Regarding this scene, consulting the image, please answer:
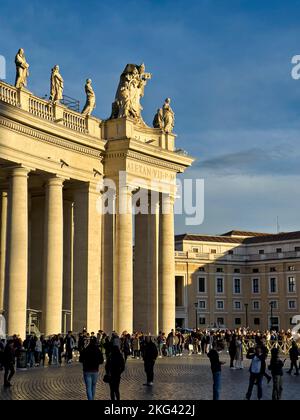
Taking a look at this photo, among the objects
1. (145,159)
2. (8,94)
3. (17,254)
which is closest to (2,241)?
(17,254)

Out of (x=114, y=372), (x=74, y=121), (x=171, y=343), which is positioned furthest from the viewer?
(x=171, y=343)

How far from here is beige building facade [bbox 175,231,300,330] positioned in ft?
387

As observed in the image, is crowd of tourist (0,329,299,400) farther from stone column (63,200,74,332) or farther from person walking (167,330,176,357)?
stone column (63,200,74,332)

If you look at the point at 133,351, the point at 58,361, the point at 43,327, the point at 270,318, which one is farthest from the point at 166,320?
the point at 270,318

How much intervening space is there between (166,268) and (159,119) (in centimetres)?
1027

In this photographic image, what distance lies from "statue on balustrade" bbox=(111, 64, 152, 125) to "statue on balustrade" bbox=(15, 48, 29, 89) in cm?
856

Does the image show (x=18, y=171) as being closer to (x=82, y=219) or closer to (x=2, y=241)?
(x=82, y=219)

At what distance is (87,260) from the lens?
4528cm

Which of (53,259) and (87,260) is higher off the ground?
(87,260)

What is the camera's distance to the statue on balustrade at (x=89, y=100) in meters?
47.2

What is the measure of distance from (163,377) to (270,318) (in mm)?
90210

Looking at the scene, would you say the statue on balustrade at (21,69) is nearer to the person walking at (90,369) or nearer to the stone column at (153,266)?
the stone column at (153,266)

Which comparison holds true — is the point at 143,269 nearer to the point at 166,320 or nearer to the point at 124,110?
the point at 166,320

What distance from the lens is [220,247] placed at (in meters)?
128
